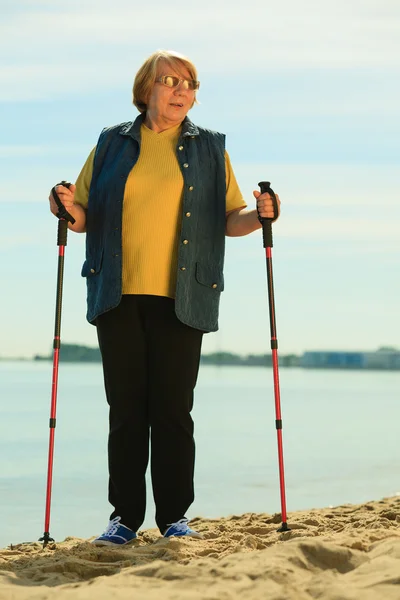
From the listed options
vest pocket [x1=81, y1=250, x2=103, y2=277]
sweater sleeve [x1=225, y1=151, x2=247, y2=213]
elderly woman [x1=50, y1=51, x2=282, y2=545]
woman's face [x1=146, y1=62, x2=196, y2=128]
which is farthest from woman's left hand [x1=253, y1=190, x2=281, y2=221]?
vest pocket [x1=81, y1=250, x2=103, y2=277]

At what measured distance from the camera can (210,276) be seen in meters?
4.21

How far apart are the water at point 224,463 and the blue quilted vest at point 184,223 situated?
2.40 m

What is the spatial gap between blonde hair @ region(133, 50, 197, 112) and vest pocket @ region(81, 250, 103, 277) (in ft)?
2.37

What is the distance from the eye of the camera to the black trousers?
4098 mm

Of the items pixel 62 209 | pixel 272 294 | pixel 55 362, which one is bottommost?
pixel 55 362

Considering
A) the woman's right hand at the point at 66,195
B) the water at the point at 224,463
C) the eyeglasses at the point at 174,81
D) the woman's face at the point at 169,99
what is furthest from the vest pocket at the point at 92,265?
the water at the point at 224,463

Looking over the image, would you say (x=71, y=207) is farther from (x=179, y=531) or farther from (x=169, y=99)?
(x=179, y=531)

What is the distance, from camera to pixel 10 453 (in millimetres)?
9852

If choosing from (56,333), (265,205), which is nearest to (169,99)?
(265,205)

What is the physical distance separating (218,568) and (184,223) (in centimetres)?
152

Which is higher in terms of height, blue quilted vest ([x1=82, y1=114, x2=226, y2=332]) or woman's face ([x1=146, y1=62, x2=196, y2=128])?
woman's face ([x1=146, y1=62, x2=196, y2=128])

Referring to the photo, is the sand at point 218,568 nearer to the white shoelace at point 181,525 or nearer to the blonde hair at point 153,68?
the white shoelace at point 181,525

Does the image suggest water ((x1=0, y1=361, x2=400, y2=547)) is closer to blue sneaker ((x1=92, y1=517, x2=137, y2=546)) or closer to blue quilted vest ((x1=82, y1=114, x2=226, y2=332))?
blue sneaker ((x1=92, y1=517, x2=137, y2=546))

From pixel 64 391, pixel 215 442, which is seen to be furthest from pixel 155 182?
pixel 64 391
